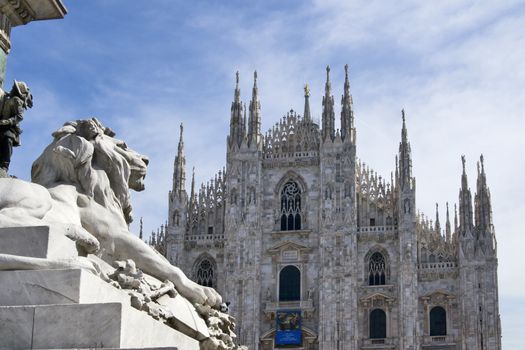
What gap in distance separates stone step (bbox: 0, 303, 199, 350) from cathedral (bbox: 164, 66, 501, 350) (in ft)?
107

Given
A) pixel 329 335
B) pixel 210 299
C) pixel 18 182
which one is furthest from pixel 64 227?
pixel 329 335

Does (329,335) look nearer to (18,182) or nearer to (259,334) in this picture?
(259,334)

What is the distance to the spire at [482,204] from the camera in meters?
36.8

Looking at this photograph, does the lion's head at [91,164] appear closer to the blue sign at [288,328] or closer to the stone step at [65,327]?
the stone step at [65,327]

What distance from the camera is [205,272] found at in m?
39.1

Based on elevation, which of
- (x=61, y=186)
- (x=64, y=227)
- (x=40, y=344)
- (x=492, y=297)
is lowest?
(x=40, y=344)

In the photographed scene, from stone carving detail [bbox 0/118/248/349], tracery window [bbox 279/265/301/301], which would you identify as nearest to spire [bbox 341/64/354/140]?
tracery window [bbox 279/265/301/301]

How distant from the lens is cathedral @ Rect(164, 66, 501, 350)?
35.7 meters

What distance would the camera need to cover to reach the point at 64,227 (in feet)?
13.4

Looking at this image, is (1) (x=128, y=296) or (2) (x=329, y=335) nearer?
(1) (x=128, y=296)

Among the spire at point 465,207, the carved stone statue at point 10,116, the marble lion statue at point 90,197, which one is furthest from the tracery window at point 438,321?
the marble lion statue at point 90,197

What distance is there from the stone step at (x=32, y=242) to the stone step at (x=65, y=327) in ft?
1.07

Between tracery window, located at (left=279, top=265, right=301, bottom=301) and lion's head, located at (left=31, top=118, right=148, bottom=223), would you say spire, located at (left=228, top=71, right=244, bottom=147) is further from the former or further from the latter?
lion's head, located at (left=31, top=118, right=148, bottom=223)

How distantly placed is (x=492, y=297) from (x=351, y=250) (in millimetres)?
5941
